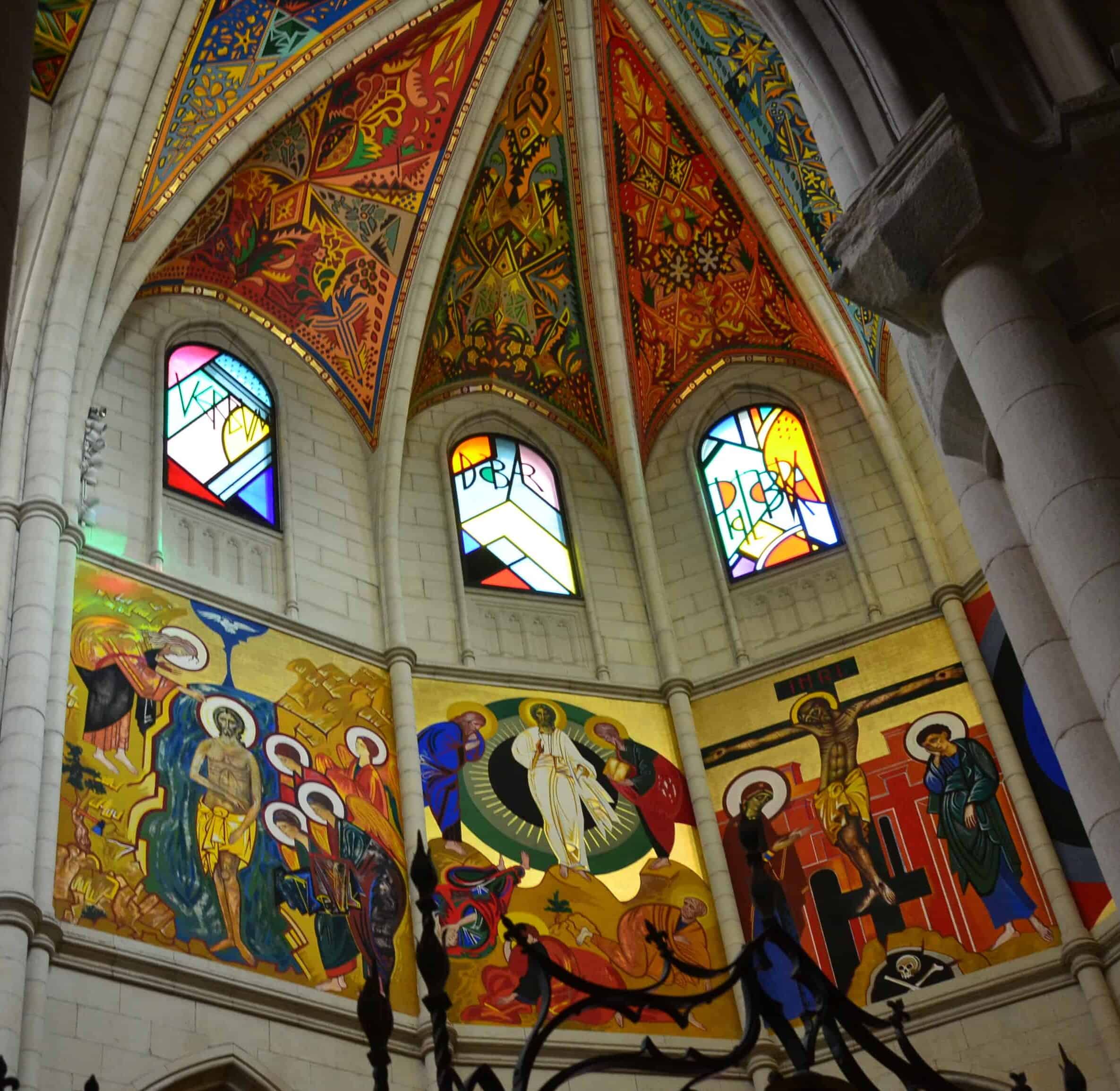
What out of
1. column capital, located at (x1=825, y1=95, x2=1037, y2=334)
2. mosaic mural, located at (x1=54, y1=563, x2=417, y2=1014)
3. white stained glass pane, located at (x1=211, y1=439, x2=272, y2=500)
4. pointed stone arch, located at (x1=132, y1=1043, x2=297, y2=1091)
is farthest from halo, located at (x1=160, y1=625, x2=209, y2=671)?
column capital, located at (x1=825, y1=95, x2=1037, y2=334)

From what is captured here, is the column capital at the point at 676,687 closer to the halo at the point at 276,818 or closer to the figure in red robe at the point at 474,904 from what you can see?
the figure in red robe at the point at 474,904

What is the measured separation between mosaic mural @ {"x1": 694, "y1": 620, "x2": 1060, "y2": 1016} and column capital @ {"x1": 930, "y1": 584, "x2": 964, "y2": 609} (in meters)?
0.16

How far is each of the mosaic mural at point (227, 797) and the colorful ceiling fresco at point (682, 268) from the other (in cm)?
471

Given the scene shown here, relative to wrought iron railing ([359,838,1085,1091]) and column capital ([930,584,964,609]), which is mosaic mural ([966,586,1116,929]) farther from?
wrought iron railing ([359,838,1085,1091])

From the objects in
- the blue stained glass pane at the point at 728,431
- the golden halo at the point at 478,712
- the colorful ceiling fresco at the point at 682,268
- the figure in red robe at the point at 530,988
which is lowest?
the figure in red robe at the point at 530,988

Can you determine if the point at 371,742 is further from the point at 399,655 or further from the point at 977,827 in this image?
the point at 977,827

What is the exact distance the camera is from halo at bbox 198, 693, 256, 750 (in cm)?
1105

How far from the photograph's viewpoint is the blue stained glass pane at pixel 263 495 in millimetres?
12906

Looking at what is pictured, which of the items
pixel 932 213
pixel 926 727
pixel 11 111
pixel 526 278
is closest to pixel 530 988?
pixel 926 727

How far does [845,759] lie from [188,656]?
4.77m

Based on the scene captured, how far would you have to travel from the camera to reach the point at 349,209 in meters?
14.3

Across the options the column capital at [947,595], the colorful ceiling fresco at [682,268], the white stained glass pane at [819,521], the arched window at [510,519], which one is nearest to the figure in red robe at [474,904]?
the arched window at [510,519]

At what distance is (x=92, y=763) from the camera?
10.3 meters

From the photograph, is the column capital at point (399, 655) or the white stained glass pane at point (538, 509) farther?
the white stained glass pane at point (538, 509)
